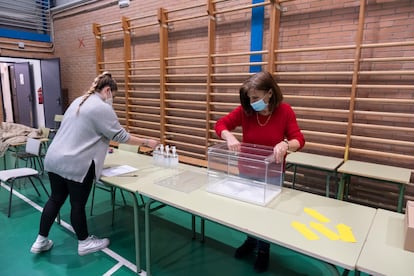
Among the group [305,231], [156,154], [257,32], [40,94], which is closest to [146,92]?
[257,32]

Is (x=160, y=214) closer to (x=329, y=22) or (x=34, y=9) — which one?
(x=329, y=22)

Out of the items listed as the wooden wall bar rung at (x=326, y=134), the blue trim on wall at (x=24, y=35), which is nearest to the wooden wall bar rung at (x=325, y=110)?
the wooden wall bar rung at (x=326, y=134)

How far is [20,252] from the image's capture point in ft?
7.76

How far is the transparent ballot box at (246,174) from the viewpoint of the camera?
1.73m

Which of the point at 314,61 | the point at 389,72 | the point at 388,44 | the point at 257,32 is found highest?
the point at 257,32

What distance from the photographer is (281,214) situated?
1524mm

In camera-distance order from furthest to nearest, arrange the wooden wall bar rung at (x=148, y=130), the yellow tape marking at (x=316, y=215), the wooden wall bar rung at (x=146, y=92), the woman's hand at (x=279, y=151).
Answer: the wooden wall bar rung at (x=148, y=130)
the wooden wall bar rung at (x=146, y=92)
the woman's hand at (x=279, y=151)
the yellow tape marking at (x=316, y=215)

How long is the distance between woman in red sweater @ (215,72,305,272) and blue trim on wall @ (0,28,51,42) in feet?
22.1

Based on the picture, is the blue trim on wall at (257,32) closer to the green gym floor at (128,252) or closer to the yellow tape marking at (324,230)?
the green gym floor at (128,252)

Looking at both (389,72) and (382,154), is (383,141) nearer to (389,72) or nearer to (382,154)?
(382,154)

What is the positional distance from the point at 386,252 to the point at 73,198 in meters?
2.06

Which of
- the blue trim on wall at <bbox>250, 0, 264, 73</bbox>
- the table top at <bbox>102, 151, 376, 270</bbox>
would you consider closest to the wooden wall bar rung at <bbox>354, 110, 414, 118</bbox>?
the blue trim on wall at <bbox>250, 0, 264, 73</bbox>

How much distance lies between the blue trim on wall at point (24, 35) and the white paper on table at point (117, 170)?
19.8 feet

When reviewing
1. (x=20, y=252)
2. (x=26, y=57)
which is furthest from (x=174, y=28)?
(x=26, y=57)
